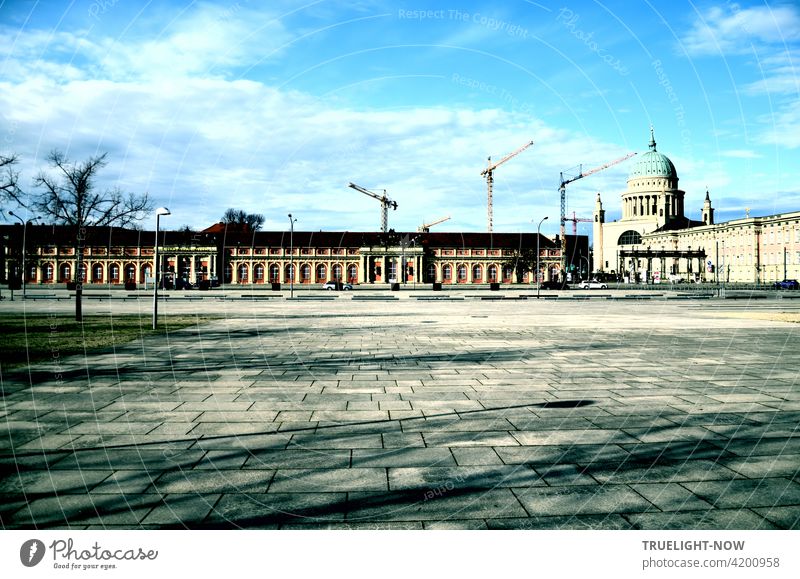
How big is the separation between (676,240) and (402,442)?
442 ft

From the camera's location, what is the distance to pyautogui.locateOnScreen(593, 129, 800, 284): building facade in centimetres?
9031

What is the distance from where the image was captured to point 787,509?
4102mm

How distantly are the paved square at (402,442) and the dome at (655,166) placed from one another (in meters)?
144

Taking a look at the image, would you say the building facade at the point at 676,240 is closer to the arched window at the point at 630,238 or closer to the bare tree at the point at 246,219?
the arched window at the point at 630,238

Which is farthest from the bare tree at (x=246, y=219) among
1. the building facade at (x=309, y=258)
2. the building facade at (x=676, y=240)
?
the building facade at (x=676, y=240)

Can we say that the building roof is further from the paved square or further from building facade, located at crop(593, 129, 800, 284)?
the paved square

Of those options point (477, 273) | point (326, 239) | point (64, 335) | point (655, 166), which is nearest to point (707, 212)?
point (655, 166)
